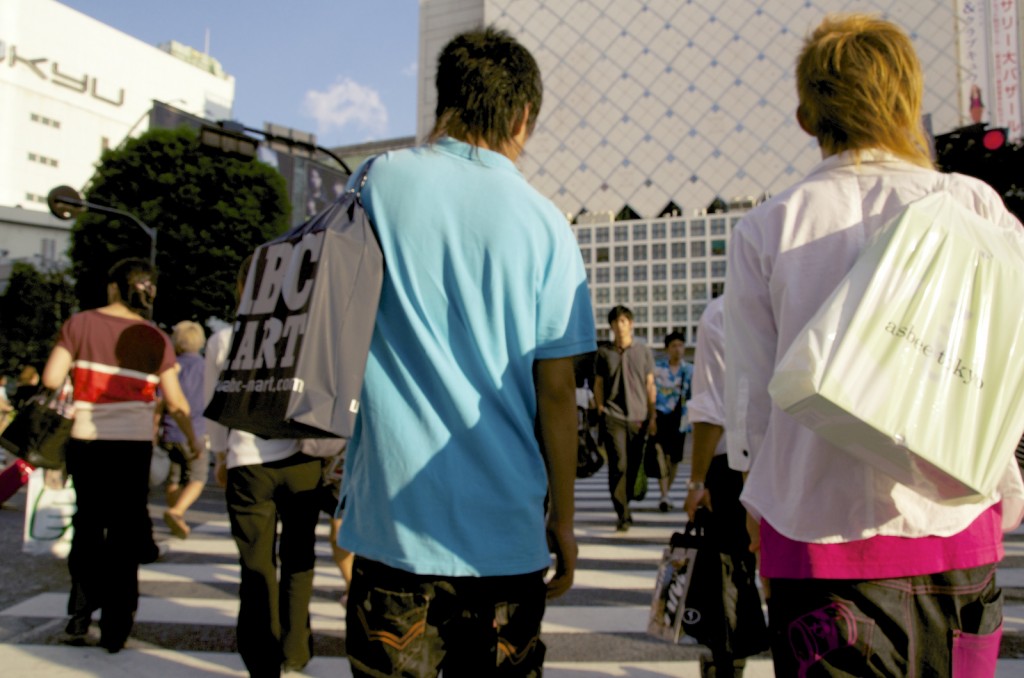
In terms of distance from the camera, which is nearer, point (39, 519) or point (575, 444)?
point (575, 444)

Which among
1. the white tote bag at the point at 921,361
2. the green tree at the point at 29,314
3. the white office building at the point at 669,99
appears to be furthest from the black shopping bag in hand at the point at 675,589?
the green tree at the point at 29,314

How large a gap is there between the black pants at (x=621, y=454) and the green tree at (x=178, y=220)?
75.9 ft

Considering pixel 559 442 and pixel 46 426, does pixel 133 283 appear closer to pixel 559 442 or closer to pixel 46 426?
pixel 46 426

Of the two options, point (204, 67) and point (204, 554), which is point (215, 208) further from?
point (204, 67)

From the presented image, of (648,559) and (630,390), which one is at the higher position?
(630,390)

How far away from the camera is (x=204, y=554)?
5.72 metres

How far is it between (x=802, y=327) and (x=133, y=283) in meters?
3.33

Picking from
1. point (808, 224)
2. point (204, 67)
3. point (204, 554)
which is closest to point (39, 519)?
point (204, 554)

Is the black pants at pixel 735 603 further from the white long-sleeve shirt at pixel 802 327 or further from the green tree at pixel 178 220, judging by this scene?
the green tree at pixel 178 220

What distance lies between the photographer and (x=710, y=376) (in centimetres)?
298

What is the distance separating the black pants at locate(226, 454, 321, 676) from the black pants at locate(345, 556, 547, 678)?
159 centimetres

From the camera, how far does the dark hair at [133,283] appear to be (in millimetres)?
3768

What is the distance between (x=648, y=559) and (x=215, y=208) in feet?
87.6

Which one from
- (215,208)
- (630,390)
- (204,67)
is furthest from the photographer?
(204,67)
